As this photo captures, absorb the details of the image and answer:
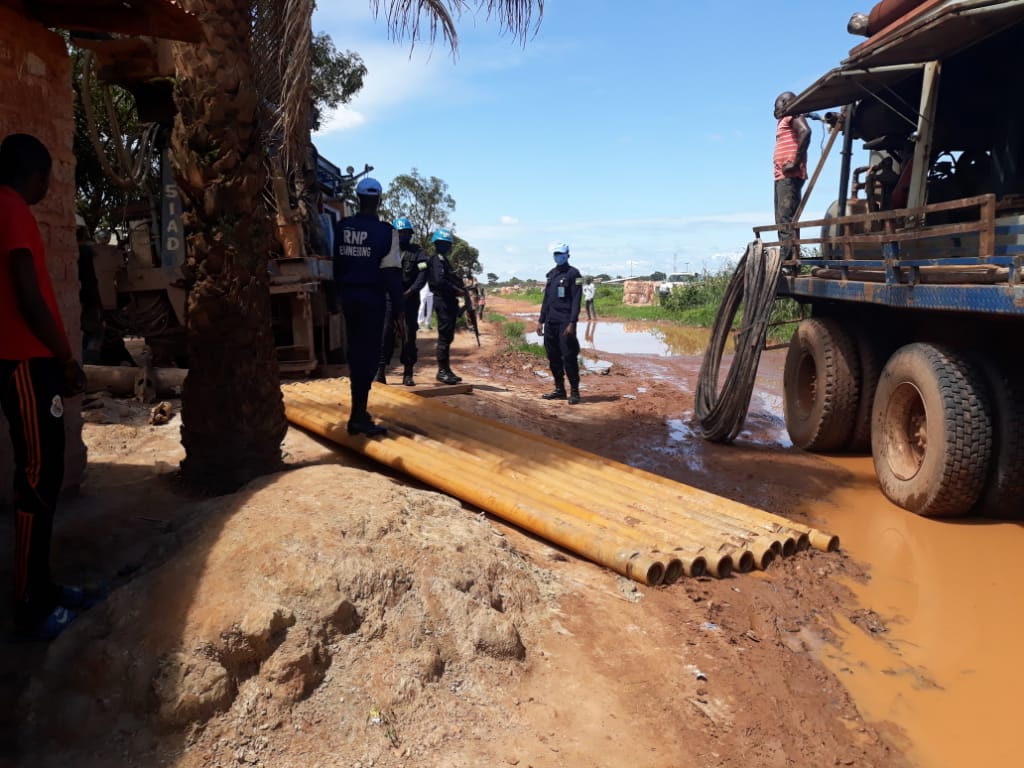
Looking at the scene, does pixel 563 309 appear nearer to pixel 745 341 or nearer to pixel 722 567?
pixel 745 341

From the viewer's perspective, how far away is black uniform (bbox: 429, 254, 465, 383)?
8.86 metres

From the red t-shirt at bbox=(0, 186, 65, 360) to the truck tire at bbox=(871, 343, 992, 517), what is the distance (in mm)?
4680

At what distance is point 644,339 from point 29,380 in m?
17.9

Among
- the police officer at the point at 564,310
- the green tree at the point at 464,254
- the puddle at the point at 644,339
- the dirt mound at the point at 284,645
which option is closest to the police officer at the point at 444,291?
the police officer at the point at 564,310

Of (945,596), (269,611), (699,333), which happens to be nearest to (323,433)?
(269,611)

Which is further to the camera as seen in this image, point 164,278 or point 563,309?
point 563,309

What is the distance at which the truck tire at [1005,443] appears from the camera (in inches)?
175

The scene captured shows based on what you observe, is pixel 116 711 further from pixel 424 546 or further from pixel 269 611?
pixel 424 546

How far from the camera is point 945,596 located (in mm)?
4039

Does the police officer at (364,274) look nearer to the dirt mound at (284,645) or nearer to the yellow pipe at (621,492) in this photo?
the yellow pipe at (621,492)

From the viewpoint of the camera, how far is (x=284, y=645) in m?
2.49

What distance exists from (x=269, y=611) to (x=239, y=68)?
9.12 ft

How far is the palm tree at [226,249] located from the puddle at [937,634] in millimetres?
3104

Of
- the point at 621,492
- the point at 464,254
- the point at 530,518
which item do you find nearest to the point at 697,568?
the point at 530,518
